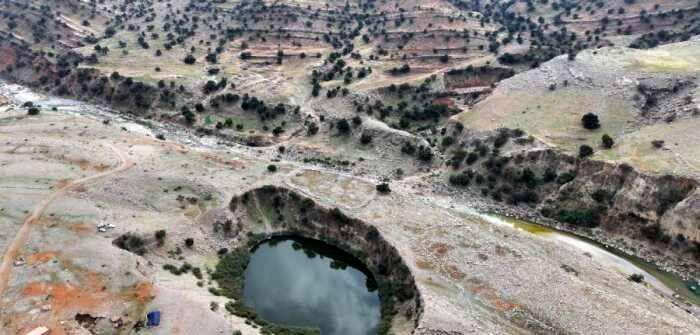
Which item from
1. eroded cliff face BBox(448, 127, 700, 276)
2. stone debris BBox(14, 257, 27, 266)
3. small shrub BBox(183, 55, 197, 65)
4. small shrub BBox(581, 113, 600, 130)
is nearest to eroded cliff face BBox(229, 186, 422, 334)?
eroded cliff face BBox(448, 127, 700, 276)

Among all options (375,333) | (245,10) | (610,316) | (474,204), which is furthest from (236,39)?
(610,316)

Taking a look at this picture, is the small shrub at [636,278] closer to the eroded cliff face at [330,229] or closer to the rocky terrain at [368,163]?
the rocky terrain at [368,163]

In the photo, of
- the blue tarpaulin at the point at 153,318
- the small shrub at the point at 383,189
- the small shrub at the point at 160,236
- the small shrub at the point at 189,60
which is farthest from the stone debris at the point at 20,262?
the small shrub at the point at 189,60

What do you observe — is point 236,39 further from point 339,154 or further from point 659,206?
point 659,206

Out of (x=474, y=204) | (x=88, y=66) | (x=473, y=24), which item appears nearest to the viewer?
(x=474, y=204)

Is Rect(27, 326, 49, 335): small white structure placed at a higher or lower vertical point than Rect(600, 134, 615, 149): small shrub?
lower

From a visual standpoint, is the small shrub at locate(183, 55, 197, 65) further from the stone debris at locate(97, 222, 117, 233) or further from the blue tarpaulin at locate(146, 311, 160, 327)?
the blue tarpaulin at locate(146, 311, 160, 327)
